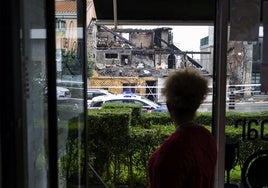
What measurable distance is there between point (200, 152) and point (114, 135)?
309 centimetres

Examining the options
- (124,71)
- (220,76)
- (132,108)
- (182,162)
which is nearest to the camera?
(182,162)

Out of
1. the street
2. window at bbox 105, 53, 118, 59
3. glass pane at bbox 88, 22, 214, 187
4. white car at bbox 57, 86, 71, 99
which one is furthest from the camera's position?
window at bbox 105, 53, 118, 59

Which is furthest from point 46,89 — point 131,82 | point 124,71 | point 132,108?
point 132,108

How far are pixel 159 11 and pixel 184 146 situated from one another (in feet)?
7.18

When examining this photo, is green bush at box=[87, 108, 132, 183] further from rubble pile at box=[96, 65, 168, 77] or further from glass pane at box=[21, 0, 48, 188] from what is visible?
glass pane at box=[21, 0, 48, 188]

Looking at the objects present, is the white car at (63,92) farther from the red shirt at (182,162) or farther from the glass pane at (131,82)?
the glass pane at (131,82)

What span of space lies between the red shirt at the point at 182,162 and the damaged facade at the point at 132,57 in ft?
6.67

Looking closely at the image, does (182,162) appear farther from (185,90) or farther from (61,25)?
(61,25)

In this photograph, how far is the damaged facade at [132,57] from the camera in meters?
3.72

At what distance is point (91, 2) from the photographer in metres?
3.29

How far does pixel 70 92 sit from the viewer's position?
7.57 feet

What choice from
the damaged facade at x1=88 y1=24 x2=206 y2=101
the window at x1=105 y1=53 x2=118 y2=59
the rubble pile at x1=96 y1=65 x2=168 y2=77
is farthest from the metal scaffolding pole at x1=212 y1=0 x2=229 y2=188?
the window at x1=105 y1=53 x2=118 y2=59

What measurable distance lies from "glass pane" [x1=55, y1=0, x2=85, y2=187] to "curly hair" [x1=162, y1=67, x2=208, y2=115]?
2.22ft

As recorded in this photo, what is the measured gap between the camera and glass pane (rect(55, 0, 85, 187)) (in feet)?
6.74
